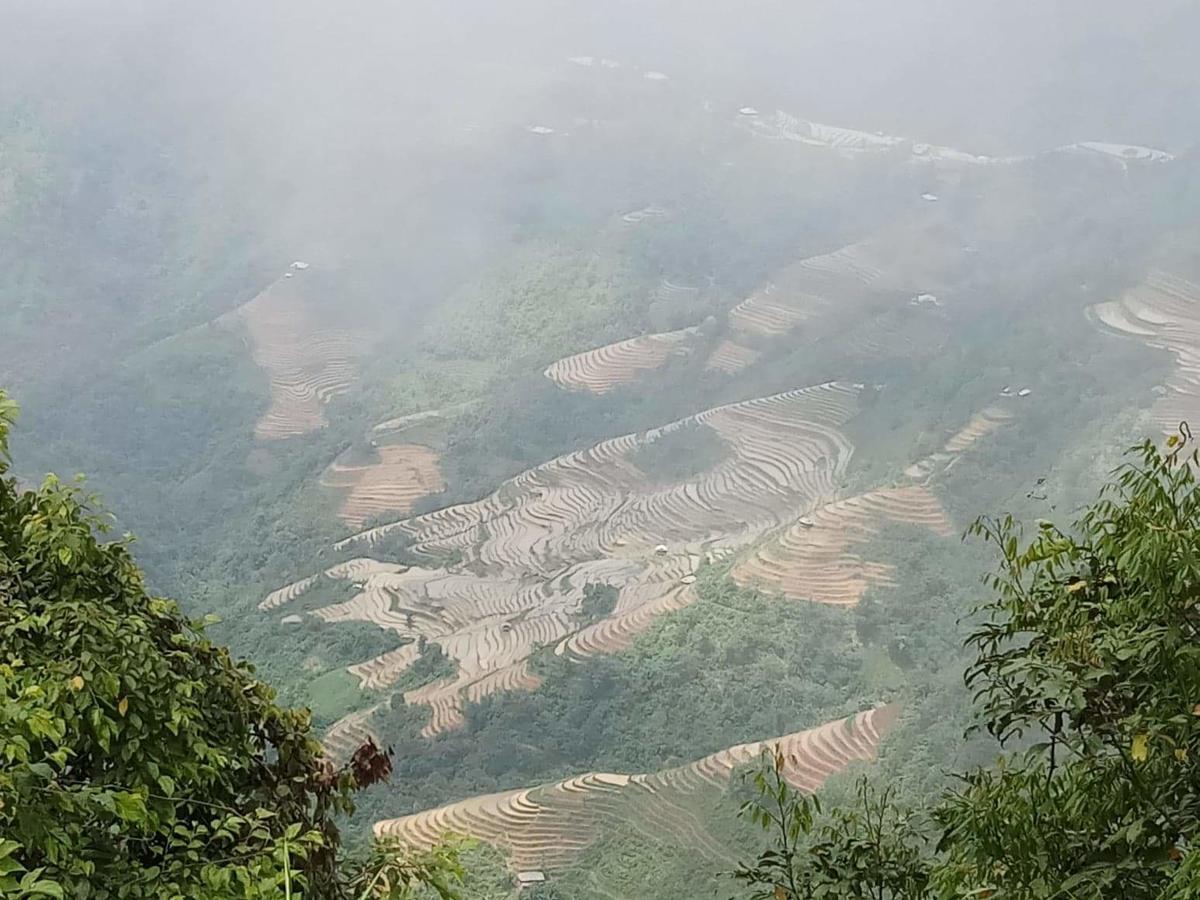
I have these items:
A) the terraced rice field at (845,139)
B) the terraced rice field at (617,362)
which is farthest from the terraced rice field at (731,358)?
the terraced rice field at (845,139)

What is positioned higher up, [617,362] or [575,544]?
[575,544]

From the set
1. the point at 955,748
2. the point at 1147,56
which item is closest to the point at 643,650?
the point at 955,748

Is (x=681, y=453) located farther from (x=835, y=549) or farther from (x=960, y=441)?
(x=835, y=549)

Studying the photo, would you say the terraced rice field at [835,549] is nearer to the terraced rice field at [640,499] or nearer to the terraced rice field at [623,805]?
the terraced rice field at [640,499]

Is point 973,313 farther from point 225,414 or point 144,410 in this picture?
point 144,410

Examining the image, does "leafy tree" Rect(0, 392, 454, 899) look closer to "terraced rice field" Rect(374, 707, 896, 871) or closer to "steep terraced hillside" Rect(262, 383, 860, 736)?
"terraced rice field" Rect(374, 707, 896, 871)

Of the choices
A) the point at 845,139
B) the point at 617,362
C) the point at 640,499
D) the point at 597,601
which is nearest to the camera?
the point at 597,601

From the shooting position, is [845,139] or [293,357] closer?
[293,357]

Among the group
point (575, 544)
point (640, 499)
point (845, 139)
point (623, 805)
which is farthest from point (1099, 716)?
point (845, 139)
